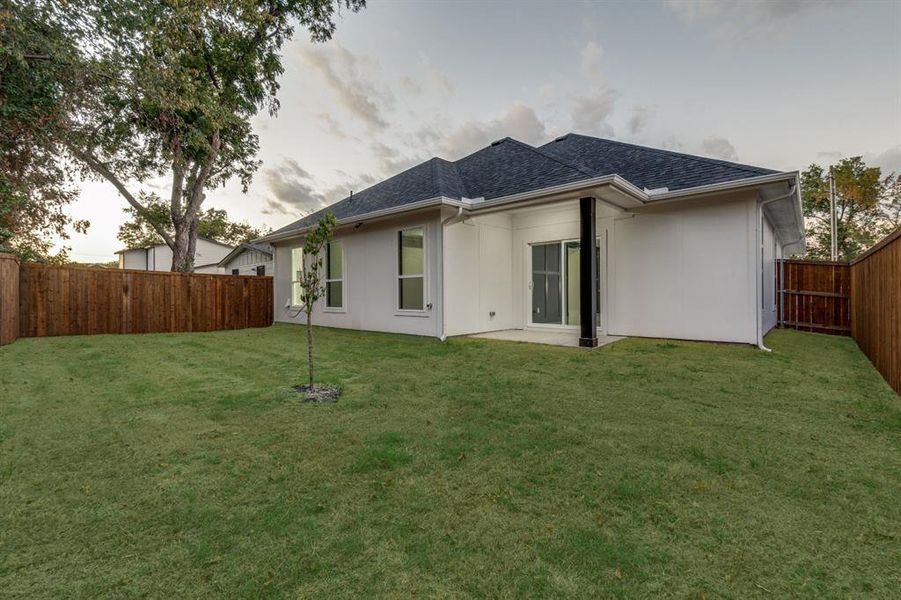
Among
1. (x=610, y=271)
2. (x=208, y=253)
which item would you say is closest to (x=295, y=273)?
(x=610, y=271)

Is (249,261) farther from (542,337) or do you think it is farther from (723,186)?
(723,186)

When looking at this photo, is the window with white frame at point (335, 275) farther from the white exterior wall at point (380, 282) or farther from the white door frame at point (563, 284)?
the white door frame at point (563, 284)

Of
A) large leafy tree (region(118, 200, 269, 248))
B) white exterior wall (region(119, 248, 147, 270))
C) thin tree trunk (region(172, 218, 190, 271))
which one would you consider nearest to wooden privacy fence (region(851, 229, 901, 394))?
thin tree trunk (region(172, 218, 190, 271))

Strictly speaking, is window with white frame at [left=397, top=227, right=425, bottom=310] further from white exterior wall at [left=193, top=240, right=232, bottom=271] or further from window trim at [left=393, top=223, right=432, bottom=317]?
white exterior wall at [left=193, top=240, right=232, bottom=271]

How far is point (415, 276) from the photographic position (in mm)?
8023

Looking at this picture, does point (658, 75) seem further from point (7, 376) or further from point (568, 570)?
point (7, 376)

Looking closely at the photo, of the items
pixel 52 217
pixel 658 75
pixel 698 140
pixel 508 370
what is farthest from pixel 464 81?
pixel 52 217

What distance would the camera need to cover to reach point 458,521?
1784 millimetres

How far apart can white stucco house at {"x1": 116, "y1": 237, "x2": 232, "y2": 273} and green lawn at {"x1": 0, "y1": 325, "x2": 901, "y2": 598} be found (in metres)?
24.6

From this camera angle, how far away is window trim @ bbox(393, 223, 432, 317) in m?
7.72

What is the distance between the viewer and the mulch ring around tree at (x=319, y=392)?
3693 millimetres

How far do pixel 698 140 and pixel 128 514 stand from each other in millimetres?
16079

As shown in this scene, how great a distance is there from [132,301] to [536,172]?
984cm

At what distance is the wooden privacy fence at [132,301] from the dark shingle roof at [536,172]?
9.25 feet
